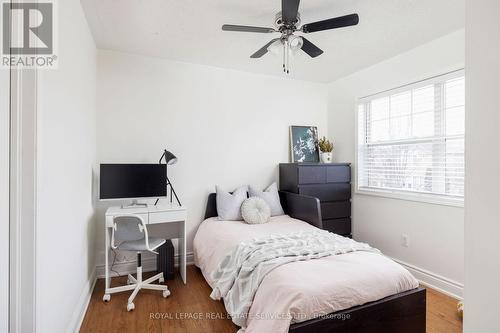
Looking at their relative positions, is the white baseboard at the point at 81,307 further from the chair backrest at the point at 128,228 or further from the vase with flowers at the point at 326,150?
the vase with flowers at the point at 326,150

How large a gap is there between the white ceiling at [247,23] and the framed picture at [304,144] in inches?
38.6

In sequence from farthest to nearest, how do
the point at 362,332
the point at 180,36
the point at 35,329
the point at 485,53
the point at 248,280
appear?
1. the point at 180,36
2. the point at 248,280
3. the point at 362,332
4. the point at 35,329
5. the point at 485,53

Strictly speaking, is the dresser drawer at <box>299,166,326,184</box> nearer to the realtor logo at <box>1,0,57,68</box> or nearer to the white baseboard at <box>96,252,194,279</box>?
the white baseboard at <box>96,252,194,279</box>

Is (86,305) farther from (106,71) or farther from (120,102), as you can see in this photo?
(106,71)

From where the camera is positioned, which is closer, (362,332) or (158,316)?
(362,332)

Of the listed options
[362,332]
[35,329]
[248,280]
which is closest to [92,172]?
[35,329]

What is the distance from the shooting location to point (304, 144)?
399 centimetres

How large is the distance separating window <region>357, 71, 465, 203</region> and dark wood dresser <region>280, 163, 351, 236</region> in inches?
10.2

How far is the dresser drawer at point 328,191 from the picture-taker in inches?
136

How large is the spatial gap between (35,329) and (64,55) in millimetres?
1524

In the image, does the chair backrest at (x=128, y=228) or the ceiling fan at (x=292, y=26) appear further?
the chair backrest at (x=128, y=228)

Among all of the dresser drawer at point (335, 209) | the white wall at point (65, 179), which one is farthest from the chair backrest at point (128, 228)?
the dresser drawer at point (335, 209)

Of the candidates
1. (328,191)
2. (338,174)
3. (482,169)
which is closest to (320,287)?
(482,169)

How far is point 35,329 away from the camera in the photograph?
3.96 ft
